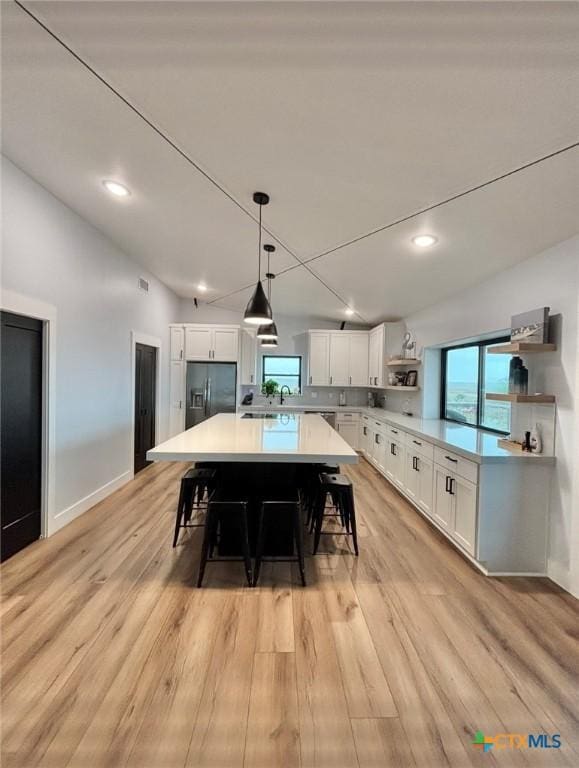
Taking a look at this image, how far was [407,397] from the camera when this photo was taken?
5.40 metres

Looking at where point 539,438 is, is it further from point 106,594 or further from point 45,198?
point 45,198

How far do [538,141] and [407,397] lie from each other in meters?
4.06

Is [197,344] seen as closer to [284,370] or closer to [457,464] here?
[284,370]

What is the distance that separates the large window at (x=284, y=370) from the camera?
23.2 feet

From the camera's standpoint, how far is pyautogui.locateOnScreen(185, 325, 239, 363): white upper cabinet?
6.21 meters

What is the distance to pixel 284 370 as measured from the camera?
23.3ft

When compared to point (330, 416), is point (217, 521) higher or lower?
lower

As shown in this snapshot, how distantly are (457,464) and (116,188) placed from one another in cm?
364

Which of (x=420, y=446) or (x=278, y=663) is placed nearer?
(x=278, y=663)

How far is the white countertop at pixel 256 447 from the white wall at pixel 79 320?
127 cm

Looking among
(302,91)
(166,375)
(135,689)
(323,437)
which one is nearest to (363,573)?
(323,437)

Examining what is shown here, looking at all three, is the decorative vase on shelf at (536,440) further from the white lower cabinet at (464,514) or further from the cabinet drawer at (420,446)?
the cabinet drawer at (420,446)

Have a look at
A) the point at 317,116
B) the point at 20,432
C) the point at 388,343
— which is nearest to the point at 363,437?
the point at 388,343

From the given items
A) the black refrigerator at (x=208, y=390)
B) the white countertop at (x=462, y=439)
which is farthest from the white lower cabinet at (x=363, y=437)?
the black refrigerator at (x=208, y=390)
